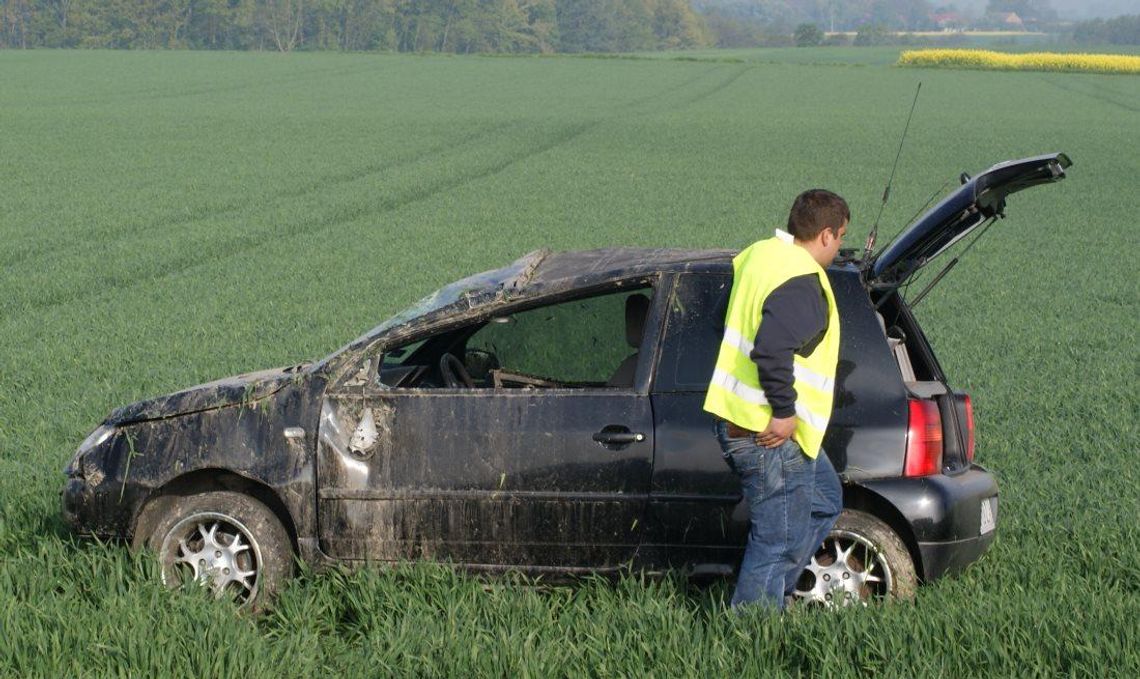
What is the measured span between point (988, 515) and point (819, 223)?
1474 mm

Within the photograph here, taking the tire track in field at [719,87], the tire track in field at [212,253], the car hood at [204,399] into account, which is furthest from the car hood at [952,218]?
the tire track in field at [719,87]

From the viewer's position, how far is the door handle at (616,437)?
5.66m

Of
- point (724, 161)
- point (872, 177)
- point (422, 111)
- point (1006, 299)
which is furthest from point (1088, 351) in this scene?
point (422, 111)

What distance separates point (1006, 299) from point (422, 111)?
39.4m

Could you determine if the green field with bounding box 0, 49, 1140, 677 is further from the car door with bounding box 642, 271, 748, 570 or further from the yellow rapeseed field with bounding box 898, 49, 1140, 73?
the yellow rapeseed field with bounding box 898, 49, 1140, 73

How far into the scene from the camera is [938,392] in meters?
5.85

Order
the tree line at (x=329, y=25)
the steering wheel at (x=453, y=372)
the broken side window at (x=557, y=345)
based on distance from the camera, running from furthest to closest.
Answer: the tree line at (x=329, y=25) → the broken side window at (x=557, y=345) → the steering wheel at (x=453, y=372)

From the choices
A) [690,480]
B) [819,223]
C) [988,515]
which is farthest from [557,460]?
[988,515]

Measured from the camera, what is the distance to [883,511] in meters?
5.69

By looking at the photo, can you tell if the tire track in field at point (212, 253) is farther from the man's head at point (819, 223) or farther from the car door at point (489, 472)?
the man's head at point (819, 223)

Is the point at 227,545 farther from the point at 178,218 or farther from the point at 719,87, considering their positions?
the point at 719,87

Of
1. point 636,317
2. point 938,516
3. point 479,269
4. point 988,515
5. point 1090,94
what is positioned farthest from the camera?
point 1090,94

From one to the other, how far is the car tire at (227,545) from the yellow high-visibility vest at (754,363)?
1.87 m

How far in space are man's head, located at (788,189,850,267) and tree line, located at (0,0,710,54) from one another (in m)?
128
